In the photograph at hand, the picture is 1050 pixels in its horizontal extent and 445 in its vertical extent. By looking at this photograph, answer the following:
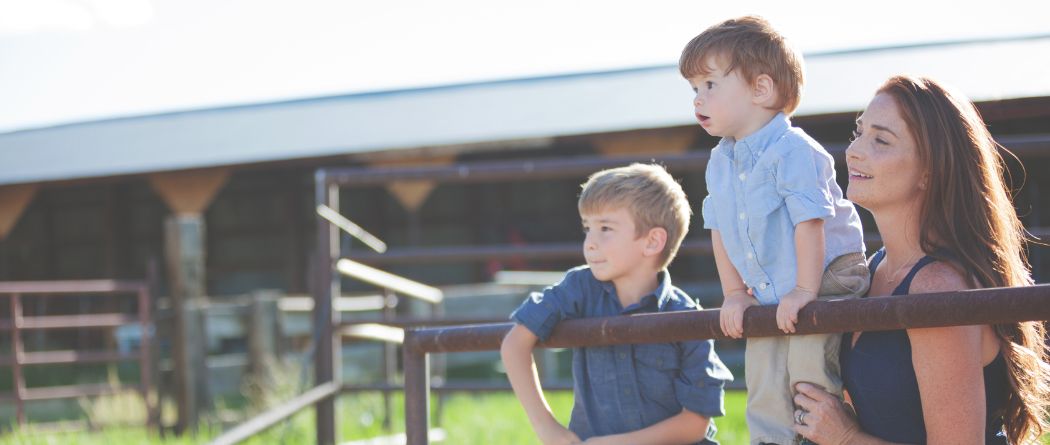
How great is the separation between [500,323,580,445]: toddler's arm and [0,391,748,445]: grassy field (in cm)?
223

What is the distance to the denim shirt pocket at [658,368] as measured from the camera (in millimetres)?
2293

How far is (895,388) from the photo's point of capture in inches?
72.3

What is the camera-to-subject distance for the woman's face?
74.2 inches

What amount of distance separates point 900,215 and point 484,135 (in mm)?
9188

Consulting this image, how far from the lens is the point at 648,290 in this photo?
2.40m

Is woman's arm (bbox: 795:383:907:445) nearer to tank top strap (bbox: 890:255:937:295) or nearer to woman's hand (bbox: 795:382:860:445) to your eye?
woman's hand (bbox: 795:382:860:445)

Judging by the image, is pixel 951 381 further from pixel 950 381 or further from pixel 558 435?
pixel 558 435

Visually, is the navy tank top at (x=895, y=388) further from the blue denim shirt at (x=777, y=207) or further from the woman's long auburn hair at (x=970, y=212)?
the blue denim shirt at (x=777, y=207)

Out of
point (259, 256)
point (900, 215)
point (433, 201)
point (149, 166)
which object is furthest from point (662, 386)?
point (259, 256)

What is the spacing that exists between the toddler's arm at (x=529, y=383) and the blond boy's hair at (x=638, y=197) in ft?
1.02

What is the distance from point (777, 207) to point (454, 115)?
11.2m

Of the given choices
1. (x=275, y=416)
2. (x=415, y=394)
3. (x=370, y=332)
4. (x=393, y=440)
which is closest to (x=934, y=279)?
(x=415, y=394)

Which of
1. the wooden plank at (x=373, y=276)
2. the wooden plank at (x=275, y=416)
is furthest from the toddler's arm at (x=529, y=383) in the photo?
the wooden plank at (x=373, y=276)

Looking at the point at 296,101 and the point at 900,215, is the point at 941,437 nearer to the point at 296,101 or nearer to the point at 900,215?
the point at 900,215
